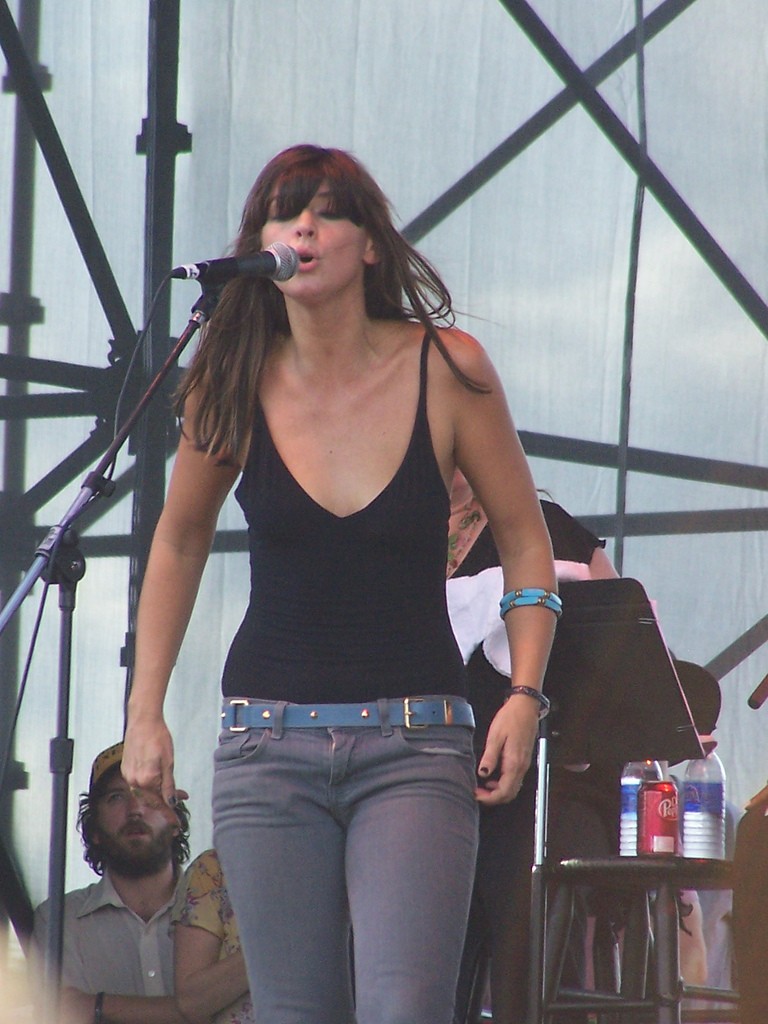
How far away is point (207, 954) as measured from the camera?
3.13 meters

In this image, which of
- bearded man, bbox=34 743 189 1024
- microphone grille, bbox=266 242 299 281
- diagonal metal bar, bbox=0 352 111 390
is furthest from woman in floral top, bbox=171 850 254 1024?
microphone grille, bbox=266 242 299 281

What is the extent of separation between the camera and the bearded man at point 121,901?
3.27 meters

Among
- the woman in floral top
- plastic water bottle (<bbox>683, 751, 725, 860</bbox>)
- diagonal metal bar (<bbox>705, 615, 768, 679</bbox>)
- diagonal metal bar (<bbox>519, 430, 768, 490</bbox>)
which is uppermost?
diagonal metal bar (<bbox>519, 430, 768, 490</bbox>)

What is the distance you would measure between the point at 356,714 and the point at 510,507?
0.28 metres

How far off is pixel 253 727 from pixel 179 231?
8.05ft

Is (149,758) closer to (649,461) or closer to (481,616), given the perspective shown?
(481,616)

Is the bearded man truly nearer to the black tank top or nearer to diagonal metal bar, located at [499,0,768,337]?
diagonal metal bar, located at [499,0,768,337]

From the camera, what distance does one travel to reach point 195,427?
154cm

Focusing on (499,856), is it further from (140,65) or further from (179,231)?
(140,65)

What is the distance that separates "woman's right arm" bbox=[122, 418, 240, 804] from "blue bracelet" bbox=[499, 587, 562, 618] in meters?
0.32

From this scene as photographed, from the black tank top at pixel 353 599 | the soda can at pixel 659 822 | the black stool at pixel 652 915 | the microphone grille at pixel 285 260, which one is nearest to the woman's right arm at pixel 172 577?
the black tank top at pixel 353 599

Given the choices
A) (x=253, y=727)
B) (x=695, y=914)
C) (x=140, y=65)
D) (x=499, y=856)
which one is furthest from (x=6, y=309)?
(x=253, y=727)

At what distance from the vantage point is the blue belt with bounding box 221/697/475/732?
138 cm

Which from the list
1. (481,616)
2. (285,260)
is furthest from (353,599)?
(481,616)
